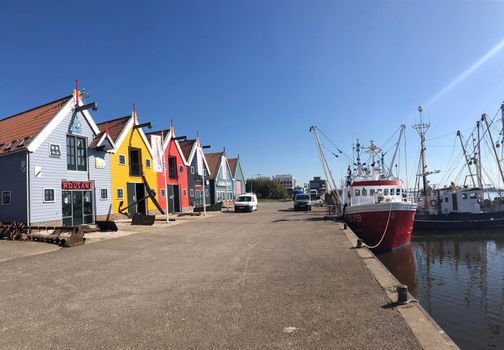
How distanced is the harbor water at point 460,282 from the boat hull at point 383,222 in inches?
32.1

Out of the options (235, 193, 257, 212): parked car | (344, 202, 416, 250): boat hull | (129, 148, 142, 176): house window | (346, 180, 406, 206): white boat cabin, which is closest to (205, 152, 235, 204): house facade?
(235, 193, 257, 212): parked car

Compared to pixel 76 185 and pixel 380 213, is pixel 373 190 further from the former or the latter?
pixel 76 185

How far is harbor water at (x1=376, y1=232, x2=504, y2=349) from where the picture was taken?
8797 millimetres

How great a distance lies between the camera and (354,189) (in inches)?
931

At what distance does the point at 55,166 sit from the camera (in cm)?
2184

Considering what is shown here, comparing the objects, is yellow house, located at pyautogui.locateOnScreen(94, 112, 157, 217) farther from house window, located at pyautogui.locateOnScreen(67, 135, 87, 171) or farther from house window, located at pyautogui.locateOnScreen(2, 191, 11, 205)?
house window, located at pyautogui.locateOnScreen(2, 191, 11, 205)

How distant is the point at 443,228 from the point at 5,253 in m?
31.3

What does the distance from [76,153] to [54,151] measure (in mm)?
1992

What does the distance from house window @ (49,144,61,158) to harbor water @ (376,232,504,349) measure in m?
20.1

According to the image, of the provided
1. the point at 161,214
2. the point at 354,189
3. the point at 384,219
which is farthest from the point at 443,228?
the point at 161,214

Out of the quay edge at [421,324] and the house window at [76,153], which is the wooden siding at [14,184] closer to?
the house window at [76,153]

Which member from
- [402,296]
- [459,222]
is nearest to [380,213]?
[402,296]

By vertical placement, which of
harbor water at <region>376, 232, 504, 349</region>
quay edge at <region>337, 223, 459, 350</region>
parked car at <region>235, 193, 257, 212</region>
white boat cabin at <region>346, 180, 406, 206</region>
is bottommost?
harbor water at <region>376, 232, 504, 349</region>

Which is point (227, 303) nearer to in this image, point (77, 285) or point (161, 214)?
point (77, 285)
